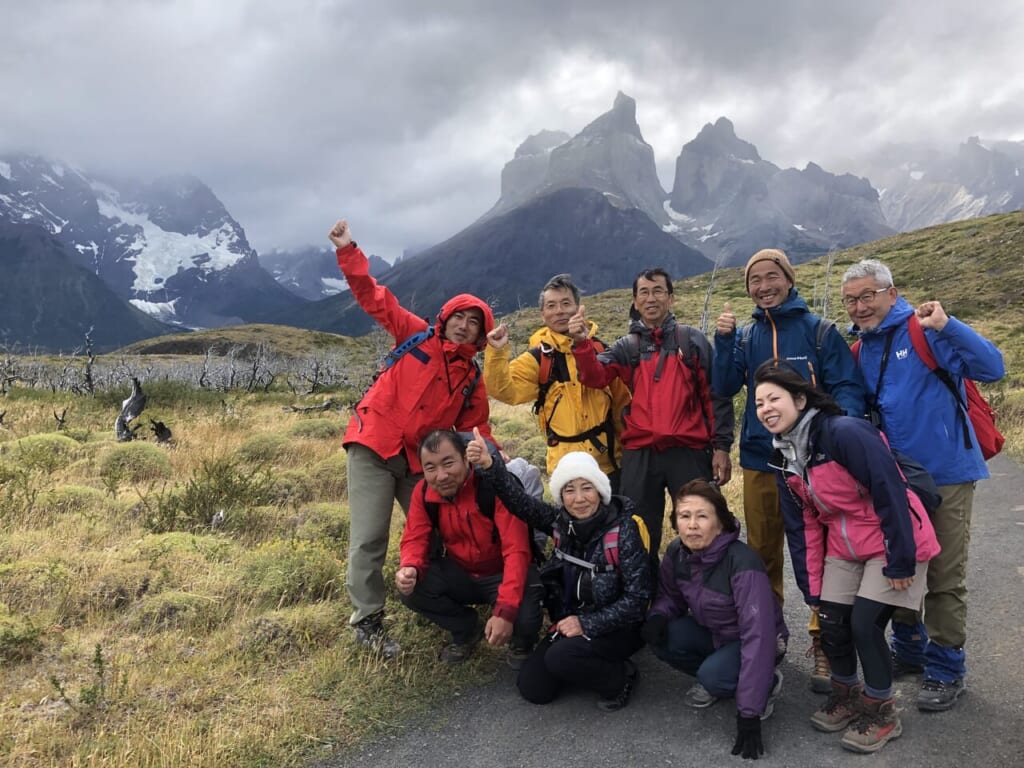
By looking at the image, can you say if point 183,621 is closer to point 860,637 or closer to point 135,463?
point 860,637

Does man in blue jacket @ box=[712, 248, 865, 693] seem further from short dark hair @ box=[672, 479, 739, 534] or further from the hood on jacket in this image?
the hood on jacket

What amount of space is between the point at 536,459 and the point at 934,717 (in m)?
Result: 6.92

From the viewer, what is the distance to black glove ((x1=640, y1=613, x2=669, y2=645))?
3619 millimetres

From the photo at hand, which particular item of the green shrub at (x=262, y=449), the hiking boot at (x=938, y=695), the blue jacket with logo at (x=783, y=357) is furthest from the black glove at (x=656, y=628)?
the green shrub at (x=262, y=449)

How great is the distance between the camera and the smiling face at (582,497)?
12.0 feet

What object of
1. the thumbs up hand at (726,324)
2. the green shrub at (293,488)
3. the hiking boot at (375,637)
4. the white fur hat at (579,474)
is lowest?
the hiking boot at (375,637)

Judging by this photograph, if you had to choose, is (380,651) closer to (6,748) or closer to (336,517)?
(6,748)

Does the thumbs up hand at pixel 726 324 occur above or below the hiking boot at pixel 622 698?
Answer: above

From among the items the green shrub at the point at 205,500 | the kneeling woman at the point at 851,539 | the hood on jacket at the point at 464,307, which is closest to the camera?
the kneeling woman at the point at 851,539

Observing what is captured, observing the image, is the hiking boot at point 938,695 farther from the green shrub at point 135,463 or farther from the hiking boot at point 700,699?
the green shrub at point 135,463

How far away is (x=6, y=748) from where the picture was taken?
295cm

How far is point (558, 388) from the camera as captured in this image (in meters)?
4.63

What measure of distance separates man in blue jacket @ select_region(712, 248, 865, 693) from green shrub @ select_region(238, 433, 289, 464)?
25.5 feet

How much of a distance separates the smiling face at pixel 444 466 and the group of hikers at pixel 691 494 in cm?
2
